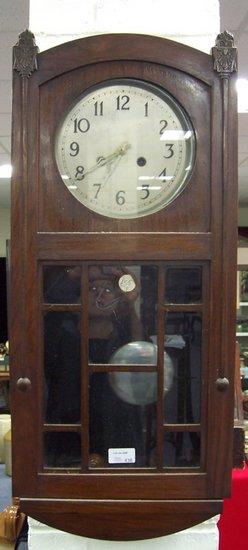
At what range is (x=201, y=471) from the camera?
2.19ft

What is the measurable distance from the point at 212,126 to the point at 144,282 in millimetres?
224

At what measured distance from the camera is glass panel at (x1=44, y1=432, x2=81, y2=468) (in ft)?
2.20

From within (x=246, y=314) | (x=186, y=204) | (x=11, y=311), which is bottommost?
(x=246, y=314)

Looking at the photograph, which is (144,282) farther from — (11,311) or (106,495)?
(106,495)

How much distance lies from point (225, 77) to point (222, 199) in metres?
0.16

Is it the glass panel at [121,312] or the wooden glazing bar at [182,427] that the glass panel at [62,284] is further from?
the wooden glazing bar at [182,427]

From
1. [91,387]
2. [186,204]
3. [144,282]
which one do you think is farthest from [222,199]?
[91,387]

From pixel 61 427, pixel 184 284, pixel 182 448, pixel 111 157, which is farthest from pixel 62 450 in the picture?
pixel 111 157

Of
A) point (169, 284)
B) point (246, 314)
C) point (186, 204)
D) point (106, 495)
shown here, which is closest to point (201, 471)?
point (106, 495)

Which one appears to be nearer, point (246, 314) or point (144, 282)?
point (144, 282)

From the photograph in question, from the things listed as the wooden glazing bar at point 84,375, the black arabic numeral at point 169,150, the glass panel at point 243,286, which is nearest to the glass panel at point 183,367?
the wooden glazing bar at point 84,375

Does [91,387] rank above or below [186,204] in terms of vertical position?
below

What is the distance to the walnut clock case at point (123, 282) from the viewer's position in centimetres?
65

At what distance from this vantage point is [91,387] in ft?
2.21
